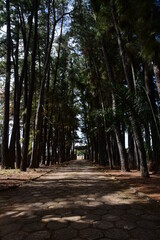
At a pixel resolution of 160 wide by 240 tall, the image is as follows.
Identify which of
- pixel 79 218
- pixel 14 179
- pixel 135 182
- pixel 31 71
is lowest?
pixel 79 218

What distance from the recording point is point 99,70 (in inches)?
712

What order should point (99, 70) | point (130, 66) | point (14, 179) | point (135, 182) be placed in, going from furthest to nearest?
point (99, 70), point (130, 66), point (14, 179), point (135, 182)

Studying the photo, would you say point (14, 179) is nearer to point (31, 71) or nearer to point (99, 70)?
point (31, 71)

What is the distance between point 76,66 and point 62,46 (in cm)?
358

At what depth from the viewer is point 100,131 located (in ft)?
64.2

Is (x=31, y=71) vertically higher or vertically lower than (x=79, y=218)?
higher

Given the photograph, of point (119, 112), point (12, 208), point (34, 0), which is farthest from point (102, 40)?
point (12, 208)

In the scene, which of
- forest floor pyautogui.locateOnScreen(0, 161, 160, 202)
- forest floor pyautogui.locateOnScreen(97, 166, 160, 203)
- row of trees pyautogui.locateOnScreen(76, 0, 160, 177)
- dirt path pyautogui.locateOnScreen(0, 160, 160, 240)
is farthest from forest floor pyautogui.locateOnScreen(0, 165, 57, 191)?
row of trees pyautogui.locateOnScreen(76, 0, 160, 177)

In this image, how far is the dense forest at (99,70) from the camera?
21.2ft

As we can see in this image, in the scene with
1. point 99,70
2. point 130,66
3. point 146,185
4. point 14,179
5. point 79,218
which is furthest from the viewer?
point 99,70

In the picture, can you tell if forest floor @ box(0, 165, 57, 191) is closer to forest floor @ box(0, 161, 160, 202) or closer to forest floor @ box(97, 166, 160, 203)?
A: forest floor @ box(0, 161, 160, 202)

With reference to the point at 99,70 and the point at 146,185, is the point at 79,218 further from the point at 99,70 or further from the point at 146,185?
the point at 99,70

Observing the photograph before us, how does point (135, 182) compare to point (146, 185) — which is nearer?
point (146, 185)

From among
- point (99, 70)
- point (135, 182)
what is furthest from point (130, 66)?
point (135, 182)
